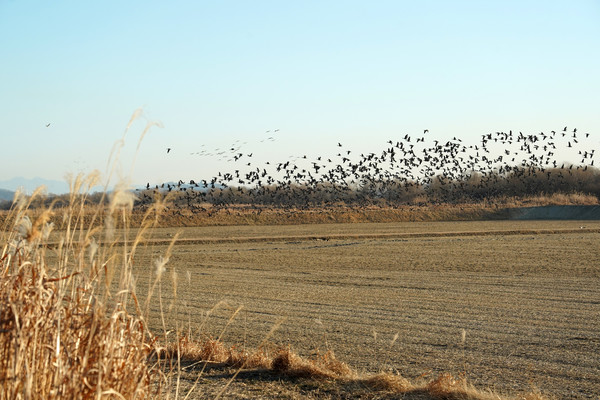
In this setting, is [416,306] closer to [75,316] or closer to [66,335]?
[75,316]

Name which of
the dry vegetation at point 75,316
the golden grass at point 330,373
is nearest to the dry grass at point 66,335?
the dry vegetation at point 75,316

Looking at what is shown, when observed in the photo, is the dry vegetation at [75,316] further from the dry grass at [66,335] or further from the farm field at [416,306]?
the farm field at [416,306]

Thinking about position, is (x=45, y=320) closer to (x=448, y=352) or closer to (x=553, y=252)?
(x=448, y=352)

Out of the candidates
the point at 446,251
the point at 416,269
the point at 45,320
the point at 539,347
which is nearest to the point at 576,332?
the point at 539,347

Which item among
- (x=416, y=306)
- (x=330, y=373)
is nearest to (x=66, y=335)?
(x=330, y=373)

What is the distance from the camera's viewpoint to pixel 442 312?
51.8ft

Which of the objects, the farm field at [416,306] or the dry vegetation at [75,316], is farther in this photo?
the farm field at [416,306]

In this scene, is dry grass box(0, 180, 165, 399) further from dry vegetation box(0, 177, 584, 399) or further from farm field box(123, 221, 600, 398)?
farm field box(123, 221, 600, 398)

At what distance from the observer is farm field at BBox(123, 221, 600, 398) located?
10.1 m

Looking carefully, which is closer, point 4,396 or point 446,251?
point 4,396

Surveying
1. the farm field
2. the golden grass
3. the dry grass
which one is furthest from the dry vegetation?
the golden grass

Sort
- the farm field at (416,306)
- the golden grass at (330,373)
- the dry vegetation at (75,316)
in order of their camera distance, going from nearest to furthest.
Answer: the dry vegetation at (75,316) → the golden grass at (330,373) → the farm field at (416,306)

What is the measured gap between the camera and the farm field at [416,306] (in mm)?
10086

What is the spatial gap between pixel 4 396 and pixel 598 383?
7.60 meters
